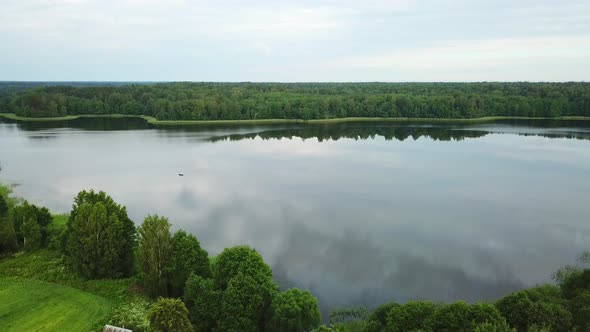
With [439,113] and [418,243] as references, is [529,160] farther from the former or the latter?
[439,113]

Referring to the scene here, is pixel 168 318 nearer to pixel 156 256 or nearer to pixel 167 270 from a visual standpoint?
pixel 167 270

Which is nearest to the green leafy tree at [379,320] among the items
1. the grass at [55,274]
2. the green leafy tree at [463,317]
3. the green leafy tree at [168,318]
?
the green leafy tree at [463,317]

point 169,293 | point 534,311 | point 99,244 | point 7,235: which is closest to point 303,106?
point 7,235

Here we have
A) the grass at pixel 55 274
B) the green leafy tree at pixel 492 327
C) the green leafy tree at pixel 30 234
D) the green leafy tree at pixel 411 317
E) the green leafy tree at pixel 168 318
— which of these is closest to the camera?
the green leafy tree at pixel 492 327

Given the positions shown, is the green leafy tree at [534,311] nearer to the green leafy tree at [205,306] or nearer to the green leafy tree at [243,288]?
the green leafy tree at [243,288]

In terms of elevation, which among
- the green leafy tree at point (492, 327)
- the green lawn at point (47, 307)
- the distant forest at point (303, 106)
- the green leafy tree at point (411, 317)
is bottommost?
the green lawn at point (47, 307)

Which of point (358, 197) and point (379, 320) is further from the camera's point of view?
point (358, 197)

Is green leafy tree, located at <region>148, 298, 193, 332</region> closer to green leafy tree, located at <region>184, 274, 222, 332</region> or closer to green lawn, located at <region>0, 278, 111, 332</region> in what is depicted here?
green leafy tree, located at <region>184, 274, 222, 332</region>
